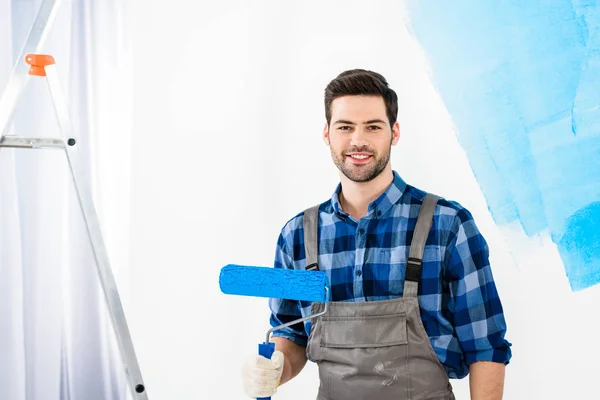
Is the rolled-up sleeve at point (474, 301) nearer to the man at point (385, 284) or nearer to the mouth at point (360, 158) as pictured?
the man at point (385, 284)

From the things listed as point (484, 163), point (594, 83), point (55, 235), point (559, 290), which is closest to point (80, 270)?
point (55, 235)

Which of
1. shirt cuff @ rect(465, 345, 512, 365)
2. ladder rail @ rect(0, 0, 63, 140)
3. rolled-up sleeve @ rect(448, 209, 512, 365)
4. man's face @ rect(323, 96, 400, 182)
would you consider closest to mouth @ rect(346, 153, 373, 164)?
man's face @ rect(323, 96, 400, 182)

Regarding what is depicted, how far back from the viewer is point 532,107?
1661 mm

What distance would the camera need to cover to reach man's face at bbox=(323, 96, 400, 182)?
152 cm

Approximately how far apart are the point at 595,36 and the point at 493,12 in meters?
0.27

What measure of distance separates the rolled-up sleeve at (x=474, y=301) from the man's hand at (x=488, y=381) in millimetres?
16

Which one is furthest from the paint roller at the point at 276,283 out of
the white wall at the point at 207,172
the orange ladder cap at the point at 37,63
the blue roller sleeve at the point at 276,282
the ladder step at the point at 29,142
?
the white wall at the point at 207,172

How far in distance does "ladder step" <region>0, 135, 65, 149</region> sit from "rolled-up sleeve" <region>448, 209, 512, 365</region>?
990 millimetres

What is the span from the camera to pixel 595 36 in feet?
5.15

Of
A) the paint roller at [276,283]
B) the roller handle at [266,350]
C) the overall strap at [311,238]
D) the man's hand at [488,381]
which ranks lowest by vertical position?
the man's hand at [488,381]

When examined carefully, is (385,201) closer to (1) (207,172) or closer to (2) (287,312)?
(2) (287,312)

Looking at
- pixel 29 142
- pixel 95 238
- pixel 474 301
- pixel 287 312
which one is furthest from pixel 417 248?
pixel 29 142

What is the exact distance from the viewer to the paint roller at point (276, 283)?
1276 mm

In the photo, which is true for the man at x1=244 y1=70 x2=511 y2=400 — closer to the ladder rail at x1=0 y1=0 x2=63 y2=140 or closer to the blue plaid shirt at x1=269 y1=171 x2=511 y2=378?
the blue plaid shirt at x1=269 y1=171 x2=511 y2=378
